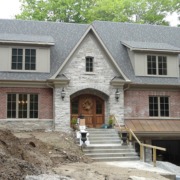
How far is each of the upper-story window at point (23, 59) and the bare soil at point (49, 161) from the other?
5.26 m

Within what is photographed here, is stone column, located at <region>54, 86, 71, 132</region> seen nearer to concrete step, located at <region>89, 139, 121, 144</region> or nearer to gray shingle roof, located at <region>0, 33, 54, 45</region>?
concrete step, located at <region>89, 139, 121, 144</region>

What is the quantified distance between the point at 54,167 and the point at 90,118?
8.63 meters

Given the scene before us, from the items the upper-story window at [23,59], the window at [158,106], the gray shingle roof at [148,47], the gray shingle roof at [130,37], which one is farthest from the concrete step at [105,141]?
the gray shingle roof at [148,47]

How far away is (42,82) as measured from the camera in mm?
19688

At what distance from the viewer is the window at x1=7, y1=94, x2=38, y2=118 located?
64.0ft

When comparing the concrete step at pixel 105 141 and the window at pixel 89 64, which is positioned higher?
the window at pixel 89 64

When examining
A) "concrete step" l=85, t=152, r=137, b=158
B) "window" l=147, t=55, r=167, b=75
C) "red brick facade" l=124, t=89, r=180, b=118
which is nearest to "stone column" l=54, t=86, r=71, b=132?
"concrete step" l=85, t=152, r=137, b=158

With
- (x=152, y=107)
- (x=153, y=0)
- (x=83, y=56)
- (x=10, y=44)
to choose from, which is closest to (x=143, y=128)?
(x=152, y=107)

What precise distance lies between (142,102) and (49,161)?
970 cm

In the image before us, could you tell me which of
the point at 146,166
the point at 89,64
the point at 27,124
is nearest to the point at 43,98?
the point at 27,124

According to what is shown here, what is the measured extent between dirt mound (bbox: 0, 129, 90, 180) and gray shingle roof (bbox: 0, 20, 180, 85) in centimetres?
511

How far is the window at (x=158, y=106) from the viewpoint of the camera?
21.5 m

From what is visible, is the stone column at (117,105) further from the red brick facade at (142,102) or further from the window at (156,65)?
the window at (156,65)

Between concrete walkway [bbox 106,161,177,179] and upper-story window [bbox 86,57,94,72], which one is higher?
upper-story window [bbox 86,57,94,72]
